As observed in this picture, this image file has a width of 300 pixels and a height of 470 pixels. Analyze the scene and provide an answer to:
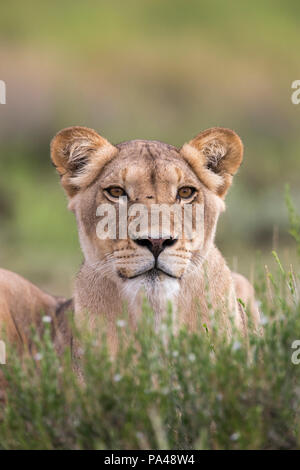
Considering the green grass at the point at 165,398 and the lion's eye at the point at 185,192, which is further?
the lion's eye at the point at 185,192

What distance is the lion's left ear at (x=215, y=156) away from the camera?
5023 mm

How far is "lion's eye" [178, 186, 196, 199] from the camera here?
479 centimetres

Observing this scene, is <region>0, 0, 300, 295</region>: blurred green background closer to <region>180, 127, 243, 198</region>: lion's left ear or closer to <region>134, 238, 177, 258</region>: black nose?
<region>180, 127, 243, 198</region>: lion's left ear

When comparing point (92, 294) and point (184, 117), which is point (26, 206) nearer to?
point (184, 117)

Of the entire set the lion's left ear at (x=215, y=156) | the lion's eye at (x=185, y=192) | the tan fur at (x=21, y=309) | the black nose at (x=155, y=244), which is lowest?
the tan fur at (x=21, y=309)

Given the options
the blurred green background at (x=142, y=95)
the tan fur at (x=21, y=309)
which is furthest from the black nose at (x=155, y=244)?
the blurred green background at (x=142, y=95)

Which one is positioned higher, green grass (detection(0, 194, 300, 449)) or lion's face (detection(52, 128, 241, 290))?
lion's face (detection(52, 128, 241, 290))

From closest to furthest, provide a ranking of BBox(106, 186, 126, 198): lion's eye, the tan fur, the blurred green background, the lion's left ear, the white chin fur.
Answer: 1. the white chin fur
2. BBox(106, 186, 126, 198): lion's eye
3. the lion's left ear
4. the tan fur
5. the blurred green background

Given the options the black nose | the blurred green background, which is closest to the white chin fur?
the black nose

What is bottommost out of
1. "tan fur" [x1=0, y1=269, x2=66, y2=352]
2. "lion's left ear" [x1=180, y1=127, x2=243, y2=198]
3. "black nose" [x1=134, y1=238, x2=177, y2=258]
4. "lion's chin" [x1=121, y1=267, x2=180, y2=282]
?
"tan fur" [x1=0, y1=269, x2=66, y2=352]

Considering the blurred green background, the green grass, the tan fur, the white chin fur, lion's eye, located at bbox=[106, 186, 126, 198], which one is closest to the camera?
the green grass

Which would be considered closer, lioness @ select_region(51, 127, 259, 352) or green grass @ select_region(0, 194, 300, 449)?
green grass @ select_region(0, 194, 300, 449)

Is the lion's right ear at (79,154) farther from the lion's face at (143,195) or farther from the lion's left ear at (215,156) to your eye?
the lion's left ear at (215,156)

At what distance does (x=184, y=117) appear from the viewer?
923 inches
